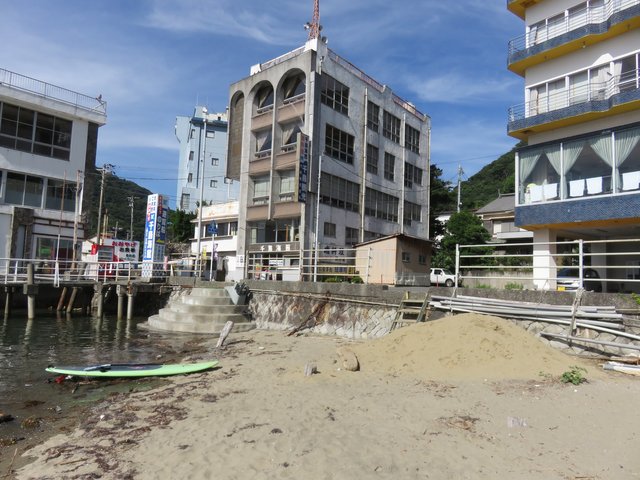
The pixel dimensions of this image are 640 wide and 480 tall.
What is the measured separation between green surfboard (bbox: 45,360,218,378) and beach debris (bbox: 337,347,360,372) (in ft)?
10.8

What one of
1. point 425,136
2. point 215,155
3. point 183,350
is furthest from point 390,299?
point 215,155

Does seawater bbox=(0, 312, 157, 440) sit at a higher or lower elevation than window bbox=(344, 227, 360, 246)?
lower

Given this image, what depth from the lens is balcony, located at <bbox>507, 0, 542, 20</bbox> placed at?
18.2m

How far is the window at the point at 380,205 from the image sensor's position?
3350 cm

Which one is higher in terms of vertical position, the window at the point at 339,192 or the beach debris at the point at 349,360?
the window at the point at 339,192

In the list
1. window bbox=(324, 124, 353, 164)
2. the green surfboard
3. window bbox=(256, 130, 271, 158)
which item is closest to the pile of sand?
the green surfboard

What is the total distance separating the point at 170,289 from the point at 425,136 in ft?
94.5

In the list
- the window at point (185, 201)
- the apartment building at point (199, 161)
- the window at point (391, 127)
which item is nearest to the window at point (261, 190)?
the window at point (391, 127)

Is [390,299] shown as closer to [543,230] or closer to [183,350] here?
[183,350]

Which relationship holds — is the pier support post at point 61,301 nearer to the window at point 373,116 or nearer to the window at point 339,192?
the window at point 339,192

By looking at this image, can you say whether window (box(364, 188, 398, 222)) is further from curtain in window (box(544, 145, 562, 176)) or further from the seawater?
the seawater

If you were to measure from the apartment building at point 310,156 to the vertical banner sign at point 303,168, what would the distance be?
64mm

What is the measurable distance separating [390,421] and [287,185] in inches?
974

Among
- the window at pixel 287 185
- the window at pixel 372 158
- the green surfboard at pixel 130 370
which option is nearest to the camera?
the green surfboard at pixel 130 370
